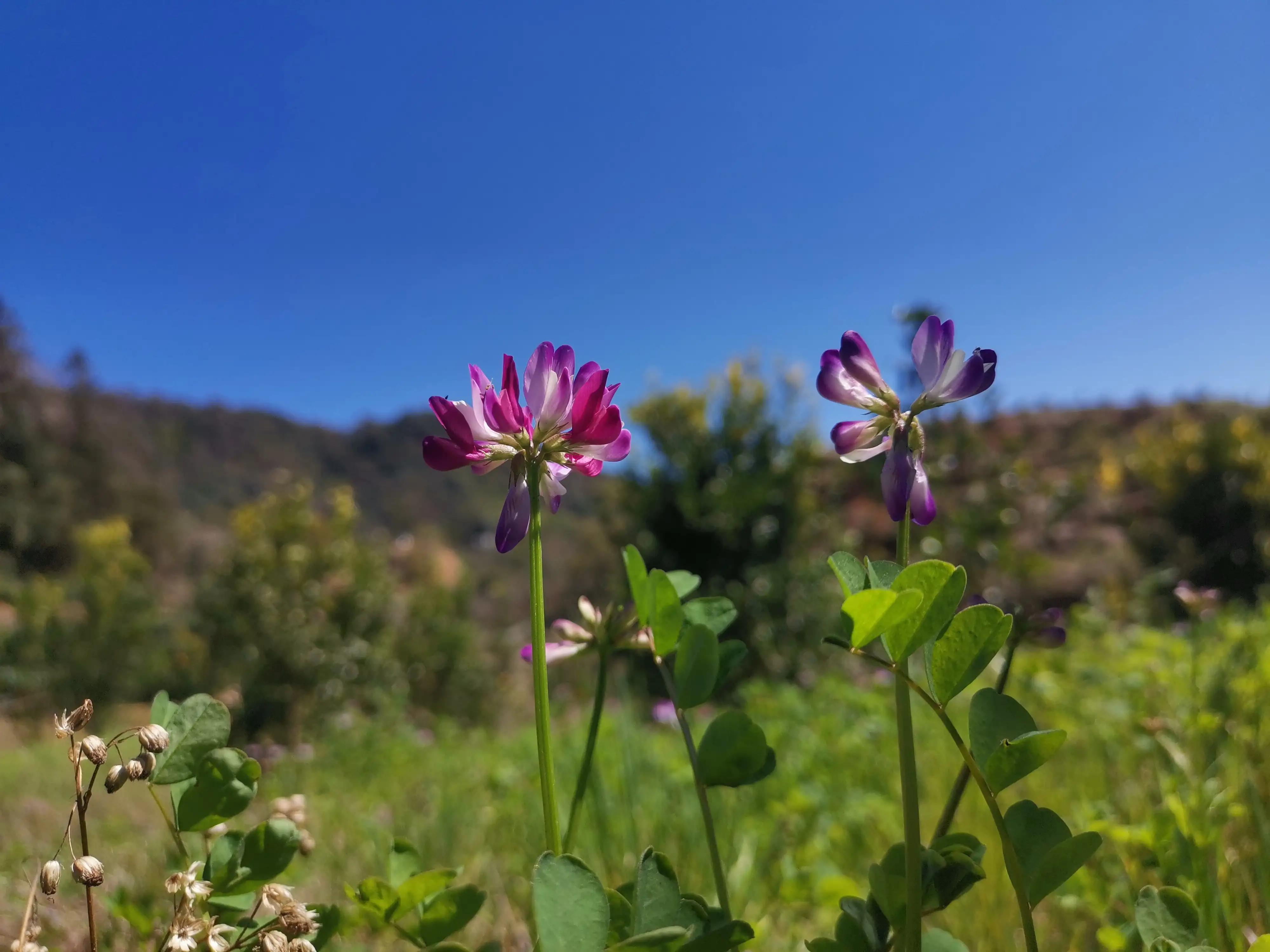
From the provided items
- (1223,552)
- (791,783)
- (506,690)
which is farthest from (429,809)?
(1223,552)

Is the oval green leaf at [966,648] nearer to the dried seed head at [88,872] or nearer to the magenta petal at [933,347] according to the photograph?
the magenta petal at [933,347]

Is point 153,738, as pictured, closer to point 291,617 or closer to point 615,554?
point 291,617

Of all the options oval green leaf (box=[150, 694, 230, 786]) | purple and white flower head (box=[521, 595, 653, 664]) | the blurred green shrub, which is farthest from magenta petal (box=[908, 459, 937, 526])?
the blurred green shrub

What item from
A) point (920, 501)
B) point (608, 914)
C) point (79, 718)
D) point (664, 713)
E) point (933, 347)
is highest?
point (933, 347)

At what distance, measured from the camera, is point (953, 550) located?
4797 millimetres

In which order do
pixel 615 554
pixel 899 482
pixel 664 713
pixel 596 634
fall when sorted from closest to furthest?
pixel 899 482, pixel 596 634, pixel 664 713, pixel 615 554

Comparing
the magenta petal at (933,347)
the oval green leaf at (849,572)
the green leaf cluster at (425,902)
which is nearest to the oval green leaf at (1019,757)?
the oval green leaf at (849,572)

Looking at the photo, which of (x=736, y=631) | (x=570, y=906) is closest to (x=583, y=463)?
(x=570, y=906)

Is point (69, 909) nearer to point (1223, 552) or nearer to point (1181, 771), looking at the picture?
point (1181, 771)

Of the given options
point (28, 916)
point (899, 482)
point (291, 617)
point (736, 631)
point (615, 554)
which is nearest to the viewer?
point (28, 916)

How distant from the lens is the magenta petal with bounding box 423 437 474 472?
1.64 ft

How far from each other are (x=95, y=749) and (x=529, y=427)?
0.99ft

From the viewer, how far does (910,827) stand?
1.29 ft

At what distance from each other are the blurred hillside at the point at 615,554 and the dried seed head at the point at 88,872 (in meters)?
0.66
